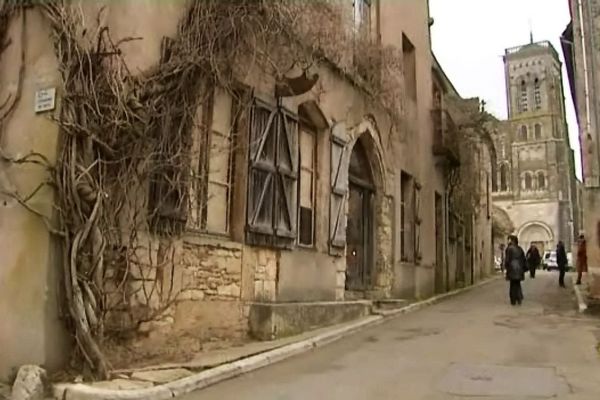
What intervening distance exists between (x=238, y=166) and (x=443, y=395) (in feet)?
13.4

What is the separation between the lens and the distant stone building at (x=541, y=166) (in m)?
56.4

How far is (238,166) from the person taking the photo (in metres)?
8.09

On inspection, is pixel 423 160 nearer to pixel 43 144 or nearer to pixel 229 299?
pixel 229 299

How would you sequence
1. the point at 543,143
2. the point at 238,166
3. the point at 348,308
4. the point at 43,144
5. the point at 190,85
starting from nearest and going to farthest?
the point at 43,144
the point at 190,85
the point at 238,166
the point at 348,308
the point at 543,143

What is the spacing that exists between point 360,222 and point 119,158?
7.07 meters

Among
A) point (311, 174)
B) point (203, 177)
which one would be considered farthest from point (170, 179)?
point (311, 174)

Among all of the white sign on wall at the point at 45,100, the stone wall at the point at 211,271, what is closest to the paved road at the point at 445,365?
the stone wall at the point at 211,271

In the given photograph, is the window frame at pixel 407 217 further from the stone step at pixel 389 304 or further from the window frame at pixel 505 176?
the window frame at pixel 505 176

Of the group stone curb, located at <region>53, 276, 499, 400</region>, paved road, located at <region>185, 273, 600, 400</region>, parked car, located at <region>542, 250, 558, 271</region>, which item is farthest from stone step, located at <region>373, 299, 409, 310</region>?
parked car, located at <region>542, 250, 558, 271</region>

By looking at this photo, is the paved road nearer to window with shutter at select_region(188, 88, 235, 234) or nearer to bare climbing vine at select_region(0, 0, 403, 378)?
bare climbing vine at select_region(0, 0, 403, 378)

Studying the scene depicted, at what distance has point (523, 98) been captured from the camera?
227ft

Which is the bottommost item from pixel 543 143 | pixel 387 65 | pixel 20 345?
pixel 20 345

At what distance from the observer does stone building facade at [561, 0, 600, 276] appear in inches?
456

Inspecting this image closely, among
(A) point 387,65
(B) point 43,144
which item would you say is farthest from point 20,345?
(A) point 387,65
